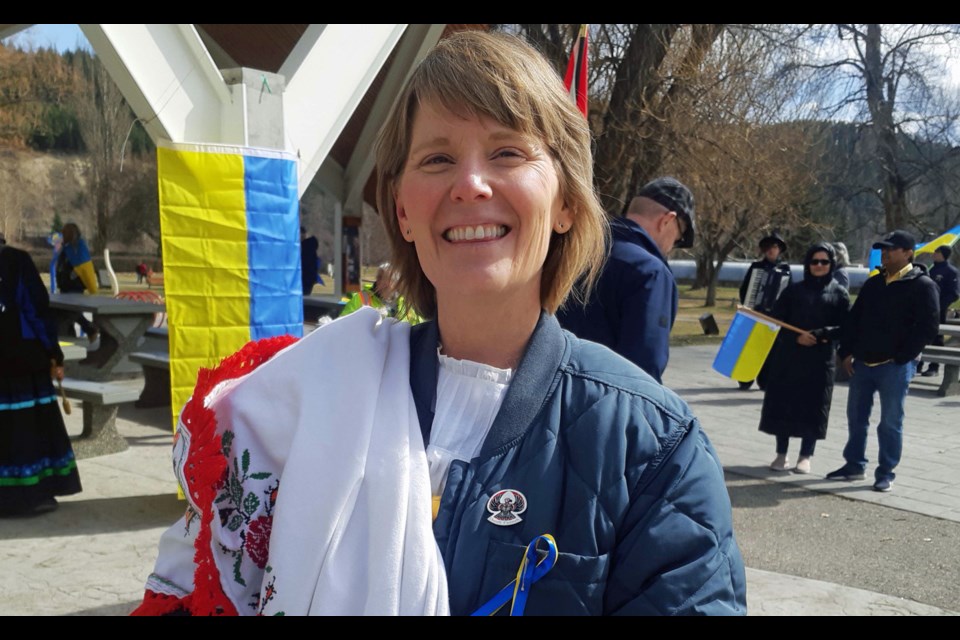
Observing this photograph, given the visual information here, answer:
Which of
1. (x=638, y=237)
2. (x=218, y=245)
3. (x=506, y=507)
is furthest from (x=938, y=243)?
(x=506, y=507)

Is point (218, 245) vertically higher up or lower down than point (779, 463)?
higher up

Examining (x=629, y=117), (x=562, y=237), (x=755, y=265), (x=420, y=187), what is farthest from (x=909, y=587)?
(x=629, y=117)

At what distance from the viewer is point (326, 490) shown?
4.15 ft

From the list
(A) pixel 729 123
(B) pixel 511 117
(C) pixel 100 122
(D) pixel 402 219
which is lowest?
(D) pixel 402 219

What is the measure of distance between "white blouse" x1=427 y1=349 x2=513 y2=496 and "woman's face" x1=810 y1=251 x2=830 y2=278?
620 centimetres

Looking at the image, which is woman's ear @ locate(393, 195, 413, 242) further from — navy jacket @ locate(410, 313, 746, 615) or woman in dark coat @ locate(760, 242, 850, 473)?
woman in dark coat @ locate(760, 242, 850, 473)

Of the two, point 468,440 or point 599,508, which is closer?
point 599,508

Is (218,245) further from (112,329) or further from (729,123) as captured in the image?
(729,123)

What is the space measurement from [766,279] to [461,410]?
9.70 meters

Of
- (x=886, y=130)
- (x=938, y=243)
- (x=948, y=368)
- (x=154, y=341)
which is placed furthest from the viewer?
(x=886, y=130)

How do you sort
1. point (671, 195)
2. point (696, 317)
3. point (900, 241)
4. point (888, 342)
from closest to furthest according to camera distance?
point (671, 195), point (888, 342), point (900, 241), point (696, 317)

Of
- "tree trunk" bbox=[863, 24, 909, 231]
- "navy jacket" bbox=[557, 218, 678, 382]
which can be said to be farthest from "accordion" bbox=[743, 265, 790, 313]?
"tree trunk" bbox=[863, 24, 909, 231]

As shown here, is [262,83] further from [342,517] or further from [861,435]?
[861,435]

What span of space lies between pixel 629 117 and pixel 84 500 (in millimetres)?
9876
